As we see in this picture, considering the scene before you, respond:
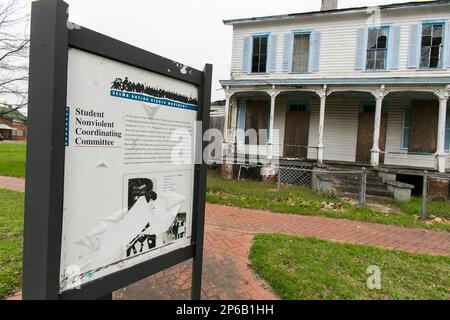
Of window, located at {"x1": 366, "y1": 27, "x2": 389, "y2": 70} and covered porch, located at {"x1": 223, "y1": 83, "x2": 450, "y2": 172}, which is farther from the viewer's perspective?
window, located at {"x1": 366, "y1": 27, "x2": 389, "y2": 70}

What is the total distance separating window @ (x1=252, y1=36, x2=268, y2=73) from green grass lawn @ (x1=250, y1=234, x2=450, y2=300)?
1049 centimetres

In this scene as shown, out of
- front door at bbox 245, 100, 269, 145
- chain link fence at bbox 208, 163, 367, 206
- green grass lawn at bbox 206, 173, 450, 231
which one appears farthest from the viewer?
front door at bbox 245, 100, 269, 145

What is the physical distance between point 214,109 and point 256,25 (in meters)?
6.59

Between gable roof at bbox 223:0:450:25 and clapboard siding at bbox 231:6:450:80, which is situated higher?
gable roof at bbox 223:0:450:25

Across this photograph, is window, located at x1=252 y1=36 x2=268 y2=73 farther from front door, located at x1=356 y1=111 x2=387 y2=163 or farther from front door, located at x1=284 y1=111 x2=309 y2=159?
front door, located at x1=356 y1=111 x2=387 y2=163

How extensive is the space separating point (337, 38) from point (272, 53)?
286 cm

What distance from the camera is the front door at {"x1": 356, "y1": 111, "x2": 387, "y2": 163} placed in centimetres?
1262

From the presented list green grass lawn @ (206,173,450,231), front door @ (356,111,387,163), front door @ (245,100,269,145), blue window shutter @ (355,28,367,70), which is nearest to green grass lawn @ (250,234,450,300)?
green grass lawn @ (206,173,450,231)

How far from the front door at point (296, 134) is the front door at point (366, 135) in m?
2.27

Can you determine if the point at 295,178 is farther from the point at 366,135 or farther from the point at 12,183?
the point at 12,183

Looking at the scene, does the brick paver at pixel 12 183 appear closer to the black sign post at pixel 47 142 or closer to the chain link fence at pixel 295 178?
the chain link fence at pixel 295 178

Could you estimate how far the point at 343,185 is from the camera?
33.4ft

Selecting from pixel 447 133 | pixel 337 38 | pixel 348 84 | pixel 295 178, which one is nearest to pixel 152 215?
pixel 295 178
